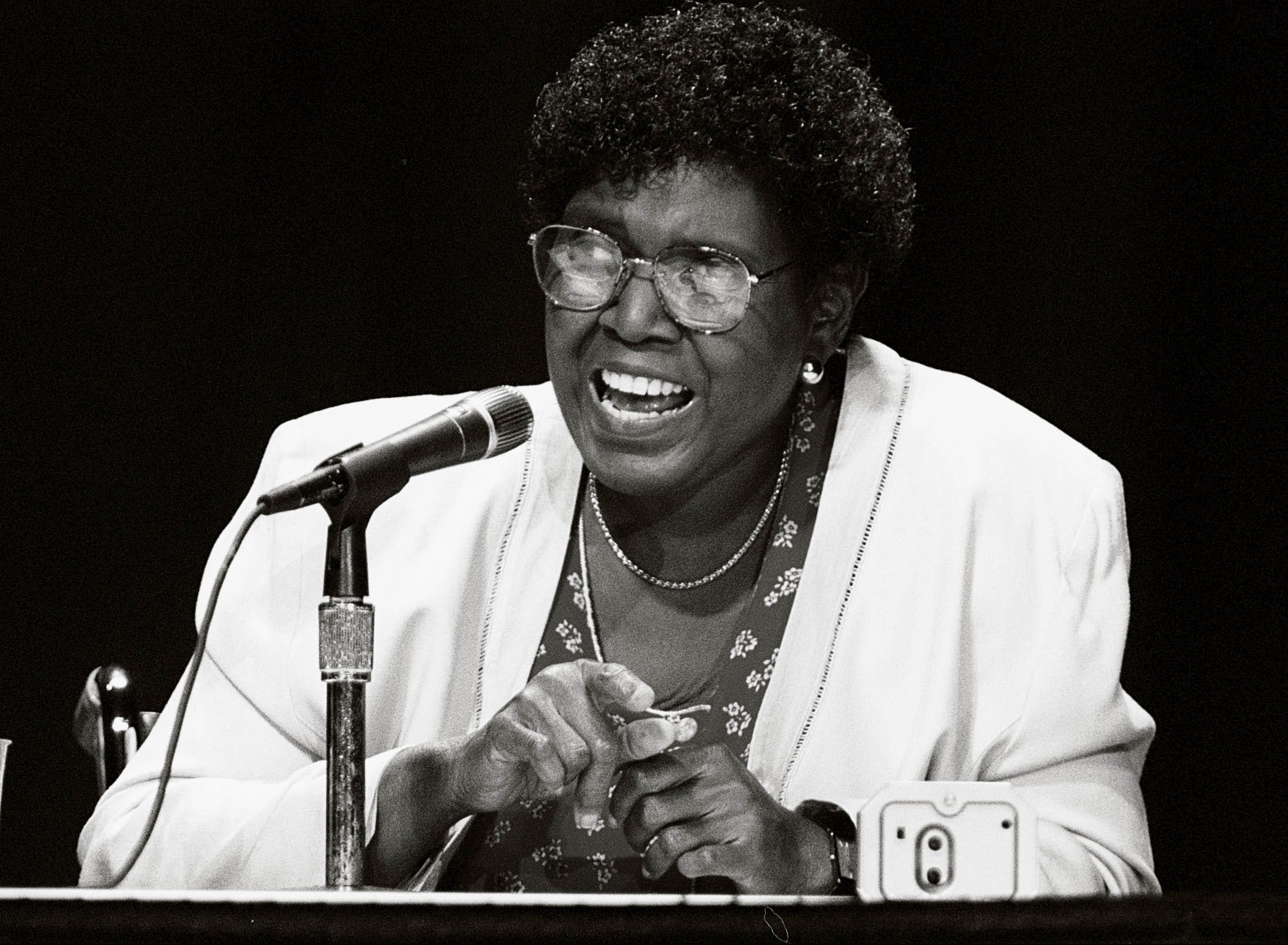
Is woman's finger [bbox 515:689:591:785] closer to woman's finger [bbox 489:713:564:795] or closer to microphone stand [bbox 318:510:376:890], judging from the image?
woman's finger [bbox 489:713:564:795]

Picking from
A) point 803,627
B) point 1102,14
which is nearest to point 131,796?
point 803,627

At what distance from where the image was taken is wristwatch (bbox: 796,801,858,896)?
2076mm

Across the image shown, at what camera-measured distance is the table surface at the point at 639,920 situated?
106cm

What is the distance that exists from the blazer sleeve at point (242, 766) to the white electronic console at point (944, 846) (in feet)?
2.57

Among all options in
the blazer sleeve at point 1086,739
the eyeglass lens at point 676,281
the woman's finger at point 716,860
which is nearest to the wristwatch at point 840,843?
the woman's finger at point 716,860

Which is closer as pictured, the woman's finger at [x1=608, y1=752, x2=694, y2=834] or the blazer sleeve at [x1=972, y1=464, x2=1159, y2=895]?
the woman's finger at [x1=608, y1=752, x2=694, y2=834]

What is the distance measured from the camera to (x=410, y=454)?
188 centimetres

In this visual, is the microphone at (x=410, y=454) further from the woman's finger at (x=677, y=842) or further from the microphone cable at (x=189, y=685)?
the woman's finger at (x=677, y=842)

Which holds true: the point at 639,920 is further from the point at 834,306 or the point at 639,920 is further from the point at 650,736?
Answer: the point at 834,306

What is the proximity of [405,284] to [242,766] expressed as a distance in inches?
38.3

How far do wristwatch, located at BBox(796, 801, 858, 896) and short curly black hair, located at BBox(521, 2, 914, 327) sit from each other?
77 cm

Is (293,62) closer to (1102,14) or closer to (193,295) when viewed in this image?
(193,295)

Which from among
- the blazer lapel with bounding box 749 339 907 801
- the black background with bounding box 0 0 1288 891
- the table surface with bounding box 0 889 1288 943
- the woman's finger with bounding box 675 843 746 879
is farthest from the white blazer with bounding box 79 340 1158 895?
the table surface with bounding box 0 889 1288 943

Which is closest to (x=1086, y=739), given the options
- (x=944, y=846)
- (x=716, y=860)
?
(x=716, y=860)
